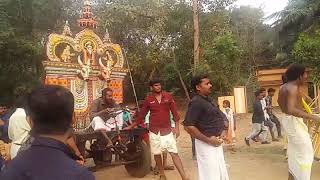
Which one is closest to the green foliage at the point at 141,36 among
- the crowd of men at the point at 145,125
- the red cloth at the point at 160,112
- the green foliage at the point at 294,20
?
the green foliage at the point at 294,20

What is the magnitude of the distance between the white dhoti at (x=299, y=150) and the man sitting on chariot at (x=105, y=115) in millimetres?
3084

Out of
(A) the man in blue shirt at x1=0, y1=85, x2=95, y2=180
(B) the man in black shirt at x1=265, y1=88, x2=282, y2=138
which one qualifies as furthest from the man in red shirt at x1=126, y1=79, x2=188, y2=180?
(B) the man in black shirt at x1=265, y1=88, x2=282, y2=138

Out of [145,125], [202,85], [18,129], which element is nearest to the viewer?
[202,85]

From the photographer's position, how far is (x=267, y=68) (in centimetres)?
2864

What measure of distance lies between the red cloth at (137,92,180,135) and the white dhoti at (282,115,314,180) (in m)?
2.14

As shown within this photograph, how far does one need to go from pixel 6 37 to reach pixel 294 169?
50.4 feet

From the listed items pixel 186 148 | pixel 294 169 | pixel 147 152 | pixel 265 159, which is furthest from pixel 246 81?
pixel 294 169

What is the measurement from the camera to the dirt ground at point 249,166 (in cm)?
718

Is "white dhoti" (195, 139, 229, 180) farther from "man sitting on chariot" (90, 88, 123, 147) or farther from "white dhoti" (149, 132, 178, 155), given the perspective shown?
"man sitting on chariot" (90, 88, 123, 147)

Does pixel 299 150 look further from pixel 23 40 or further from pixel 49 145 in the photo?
pixel 23 40

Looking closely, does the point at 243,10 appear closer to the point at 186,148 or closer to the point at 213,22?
the point at 213,22

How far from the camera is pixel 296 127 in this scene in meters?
4.85

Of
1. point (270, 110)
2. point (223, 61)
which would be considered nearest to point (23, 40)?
point (223, 61)

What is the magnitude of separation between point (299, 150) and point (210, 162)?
107cm
